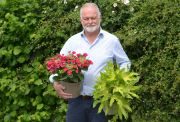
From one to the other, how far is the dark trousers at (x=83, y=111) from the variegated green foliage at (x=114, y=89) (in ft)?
0.77

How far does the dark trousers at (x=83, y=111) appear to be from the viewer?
4.32m

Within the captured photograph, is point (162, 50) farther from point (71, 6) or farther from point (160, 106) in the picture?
point (71, 6)

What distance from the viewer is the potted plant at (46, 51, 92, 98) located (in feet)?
13.8

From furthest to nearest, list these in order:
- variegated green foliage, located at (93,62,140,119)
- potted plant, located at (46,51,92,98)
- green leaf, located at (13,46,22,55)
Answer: green leaf, located at (13,46,22,55)
potted plant, located at (46,51,92,98)
variegated green foliage, located at (93,62,140,119)

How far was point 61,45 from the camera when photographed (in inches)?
249

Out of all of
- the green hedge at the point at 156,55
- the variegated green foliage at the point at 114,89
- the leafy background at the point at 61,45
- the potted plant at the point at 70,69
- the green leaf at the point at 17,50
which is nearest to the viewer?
the variegated green foliage at the point at 114,89

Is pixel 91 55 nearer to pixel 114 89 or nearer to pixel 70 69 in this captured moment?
pixel 70 69

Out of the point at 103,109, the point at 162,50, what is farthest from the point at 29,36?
the point at 103,109

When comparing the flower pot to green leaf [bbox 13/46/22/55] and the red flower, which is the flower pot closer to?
the red flower

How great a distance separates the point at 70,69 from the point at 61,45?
216 centimetres

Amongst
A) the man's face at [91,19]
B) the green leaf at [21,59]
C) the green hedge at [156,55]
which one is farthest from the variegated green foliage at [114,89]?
the green leaf at [21,59]

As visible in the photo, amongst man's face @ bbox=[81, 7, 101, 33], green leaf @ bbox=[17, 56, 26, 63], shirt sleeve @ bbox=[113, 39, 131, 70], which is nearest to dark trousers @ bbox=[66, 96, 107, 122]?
shirt sleeve @ bbox=[113, 39, 131, 70]

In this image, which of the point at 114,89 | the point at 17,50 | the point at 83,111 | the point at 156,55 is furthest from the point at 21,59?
the point at 114,89

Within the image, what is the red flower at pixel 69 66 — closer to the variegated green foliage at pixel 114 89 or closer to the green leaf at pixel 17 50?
the variegated green foliage at pixel 114 89
